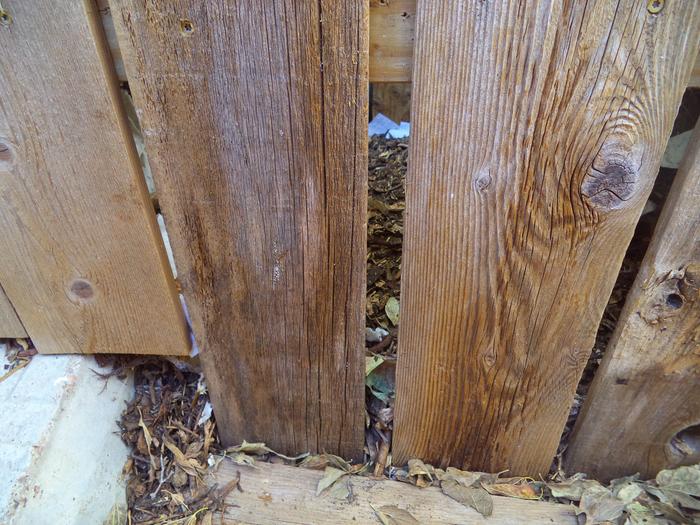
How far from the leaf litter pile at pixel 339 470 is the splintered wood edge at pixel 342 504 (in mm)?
21

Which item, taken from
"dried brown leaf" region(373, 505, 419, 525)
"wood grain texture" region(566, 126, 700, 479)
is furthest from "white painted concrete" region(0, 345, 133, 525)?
"wood grain texture" region(566, 126, 700, 479)

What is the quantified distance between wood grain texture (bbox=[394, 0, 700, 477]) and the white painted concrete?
876 mm

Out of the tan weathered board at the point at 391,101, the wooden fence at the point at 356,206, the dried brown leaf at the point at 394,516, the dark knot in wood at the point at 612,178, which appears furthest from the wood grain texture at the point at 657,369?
the tan weathered board at the point at 391,101

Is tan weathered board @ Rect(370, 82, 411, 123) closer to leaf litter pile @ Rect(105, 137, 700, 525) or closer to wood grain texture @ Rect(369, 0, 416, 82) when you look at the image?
leaf litter pile @ Rect(105, 137, 700, 525)

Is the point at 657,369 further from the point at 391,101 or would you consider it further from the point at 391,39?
the point at 391,101

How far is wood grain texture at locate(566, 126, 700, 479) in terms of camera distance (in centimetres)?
108

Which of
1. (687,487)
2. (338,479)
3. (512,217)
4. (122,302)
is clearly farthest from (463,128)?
(687,487)

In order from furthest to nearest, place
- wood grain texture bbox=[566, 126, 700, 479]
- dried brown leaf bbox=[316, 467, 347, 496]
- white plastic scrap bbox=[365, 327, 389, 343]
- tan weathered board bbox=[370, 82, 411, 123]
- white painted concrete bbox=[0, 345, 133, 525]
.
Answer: tan weathered board bbox=[370, 82, 411, 123] → white plastic scrap bbox=[365, 327, 389, 343] → dried brown leaf bbox=[316, 467, 347, 496] → white painted concrete bbox=[0, 345, 133, 525] → wood grain texture bbox=[566, 126, 700, 479]

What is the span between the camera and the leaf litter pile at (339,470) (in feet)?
4.66

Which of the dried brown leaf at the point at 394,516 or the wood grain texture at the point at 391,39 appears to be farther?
the dried brown leaf at the point at 394,516

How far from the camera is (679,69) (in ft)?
2.88

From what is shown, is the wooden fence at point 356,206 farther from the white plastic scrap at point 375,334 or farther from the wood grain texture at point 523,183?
the white plastic scrap at point 375,334

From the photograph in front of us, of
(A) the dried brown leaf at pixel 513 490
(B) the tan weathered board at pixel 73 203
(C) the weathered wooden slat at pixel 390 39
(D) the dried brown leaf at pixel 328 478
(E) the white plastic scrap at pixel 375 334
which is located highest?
(C) the weathered wooden slat at pixel 390 39

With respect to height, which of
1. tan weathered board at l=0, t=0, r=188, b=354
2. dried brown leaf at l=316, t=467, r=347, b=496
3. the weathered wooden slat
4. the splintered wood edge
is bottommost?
the splintered wood edge
